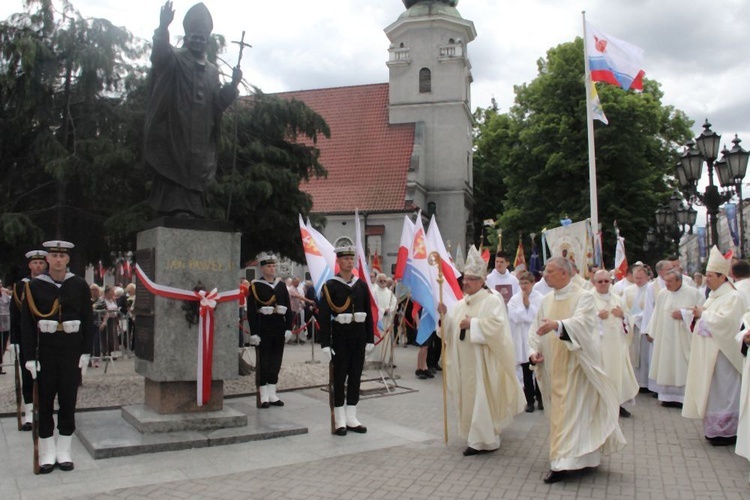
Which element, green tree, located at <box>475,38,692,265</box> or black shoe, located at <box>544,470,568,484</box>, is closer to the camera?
black shoe, located at <box>544,470,568,484</box>

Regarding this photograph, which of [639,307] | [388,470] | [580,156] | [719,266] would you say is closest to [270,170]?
[639,307]

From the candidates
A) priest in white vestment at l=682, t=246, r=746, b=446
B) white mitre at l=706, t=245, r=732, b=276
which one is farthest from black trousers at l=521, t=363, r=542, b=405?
white mitre at l=706, t=245, r=732, b=276

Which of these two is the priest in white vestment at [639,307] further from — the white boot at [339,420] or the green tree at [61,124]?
the green tree at [61,124]

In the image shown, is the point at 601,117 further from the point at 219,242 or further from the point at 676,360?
the point at 219,242

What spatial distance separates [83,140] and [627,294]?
10.2m

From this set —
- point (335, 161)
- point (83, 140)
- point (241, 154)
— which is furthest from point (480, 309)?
point (335, 161)

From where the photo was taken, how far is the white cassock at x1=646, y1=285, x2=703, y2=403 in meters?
9.77

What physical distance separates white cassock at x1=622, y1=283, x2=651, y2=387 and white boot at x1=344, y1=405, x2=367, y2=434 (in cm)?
540

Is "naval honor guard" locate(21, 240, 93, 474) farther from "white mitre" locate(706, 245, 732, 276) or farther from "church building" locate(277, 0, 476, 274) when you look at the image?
"church building" locate(277, 0, 476, 274)

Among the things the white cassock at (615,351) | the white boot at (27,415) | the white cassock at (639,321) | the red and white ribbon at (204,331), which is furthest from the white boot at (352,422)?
the white cassock at (639,321)

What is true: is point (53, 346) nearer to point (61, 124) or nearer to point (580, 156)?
point (61, 124)

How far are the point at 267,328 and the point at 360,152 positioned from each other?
32.4 metres

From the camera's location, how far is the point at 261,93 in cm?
1839

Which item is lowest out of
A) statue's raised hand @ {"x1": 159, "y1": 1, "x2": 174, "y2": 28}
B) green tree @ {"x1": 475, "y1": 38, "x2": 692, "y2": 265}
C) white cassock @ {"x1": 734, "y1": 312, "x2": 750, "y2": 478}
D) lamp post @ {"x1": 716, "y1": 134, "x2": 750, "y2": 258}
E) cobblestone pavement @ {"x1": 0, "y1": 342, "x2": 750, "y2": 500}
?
cobblestone pavement @ {"x1": 0, "y1": 342, "x2": 750, "y2": 500}
